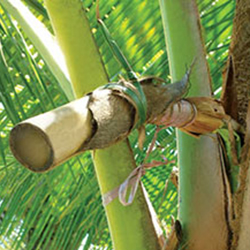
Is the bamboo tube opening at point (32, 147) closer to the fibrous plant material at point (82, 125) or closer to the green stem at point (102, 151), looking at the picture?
the fibrous plant material at point (82, 125)

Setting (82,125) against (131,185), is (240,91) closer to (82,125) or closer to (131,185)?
(131,185)

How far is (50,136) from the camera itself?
0.36 metres

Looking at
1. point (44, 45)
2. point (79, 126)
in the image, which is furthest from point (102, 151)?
point (79, 126)

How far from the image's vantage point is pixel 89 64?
73 cm

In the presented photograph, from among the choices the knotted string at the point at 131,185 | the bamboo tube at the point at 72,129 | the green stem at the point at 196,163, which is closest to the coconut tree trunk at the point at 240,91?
the green stem at the point at 196,163

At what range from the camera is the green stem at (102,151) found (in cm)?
71

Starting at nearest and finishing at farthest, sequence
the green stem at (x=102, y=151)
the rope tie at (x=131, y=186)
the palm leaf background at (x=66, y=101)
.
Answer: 1. the rope tie at (x=131, y=186)
2. the green stem at (x=102, y=151)
3. the palm leaf background at (x=66, y=101)

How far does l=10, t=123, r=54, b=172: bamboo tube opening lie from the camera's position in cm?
37

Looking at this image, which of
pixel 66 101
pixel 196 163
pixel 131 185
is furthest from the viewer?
pixel 66 101

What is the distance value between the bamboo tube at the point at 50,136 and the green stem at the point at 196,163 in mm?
386

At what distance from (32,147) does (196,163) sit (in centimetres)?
43

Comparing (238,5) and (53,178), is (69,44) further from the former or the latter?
(53,178)

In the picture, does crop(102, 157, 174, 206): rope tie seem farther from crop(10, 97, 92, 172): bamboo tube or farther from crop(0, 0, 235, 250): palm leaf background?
crop(0, 0, 235, 250): palm leaf background

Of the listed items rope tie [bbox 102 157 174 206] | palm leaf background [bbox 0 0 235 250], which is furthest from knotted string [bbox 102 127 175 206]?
palm leaf background [bbox 0 0 235 250]
